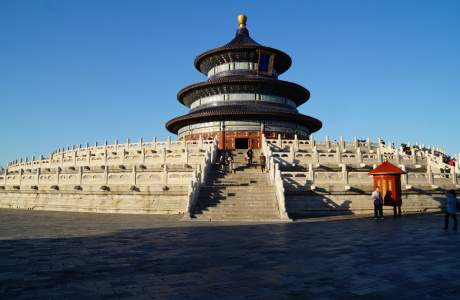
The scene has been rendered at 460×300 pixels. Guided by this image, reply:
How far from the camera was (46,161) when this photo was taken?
95.9 feet

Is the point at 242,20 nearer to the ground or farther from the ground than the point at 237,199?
farther from the ground

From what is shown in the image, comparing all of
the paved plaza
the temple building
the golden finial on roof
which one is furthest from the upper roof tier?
the paved plaza

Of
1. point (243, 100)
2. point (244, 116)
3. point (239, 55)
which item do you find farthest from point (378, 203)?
point (239, 55)

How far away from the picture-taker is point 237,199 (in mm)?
17406

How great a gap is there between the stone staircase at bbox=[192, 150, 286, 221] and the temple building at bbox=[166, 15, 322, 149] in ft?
49.8

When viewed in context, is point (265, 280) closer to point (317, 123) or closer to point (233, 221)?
point (233, 221)

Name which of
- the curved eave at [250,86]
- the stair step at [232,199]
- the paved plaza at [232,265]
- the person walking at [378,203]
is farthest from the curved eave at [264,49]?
the paved plaza at [232,265]

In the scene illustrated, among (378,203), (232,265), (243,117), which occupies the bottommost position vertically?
(232,265)

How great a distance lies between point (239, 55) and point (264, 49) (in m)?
3.08

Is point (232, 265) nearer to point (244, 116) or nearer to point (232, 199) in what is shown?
point (232, 199)

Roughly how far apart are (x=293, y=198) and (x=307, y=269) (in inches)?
469

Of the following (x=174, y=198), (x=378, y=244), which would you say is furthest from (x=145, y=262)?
(x=174, y=198)

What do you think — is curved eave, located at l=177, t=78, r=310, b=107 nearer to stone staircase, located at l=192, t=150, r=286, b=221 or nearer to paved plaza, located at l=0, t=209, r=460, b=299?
stone staircase, located at l=192, t=150, r=286, b=221

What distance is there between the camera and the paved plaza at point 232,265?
487cm
